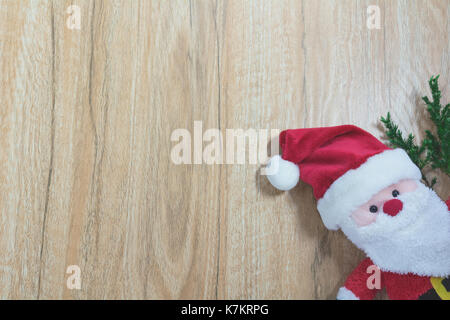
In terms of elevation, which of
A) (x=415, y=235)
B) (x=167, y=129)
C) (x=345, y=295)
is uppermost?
(x=167, y=129)

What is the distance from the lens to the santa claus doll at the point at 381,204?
2.22 ft

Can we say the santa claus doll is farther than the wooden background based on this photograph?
No

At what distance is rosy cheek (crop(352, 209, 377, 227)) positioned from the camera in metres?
0.69

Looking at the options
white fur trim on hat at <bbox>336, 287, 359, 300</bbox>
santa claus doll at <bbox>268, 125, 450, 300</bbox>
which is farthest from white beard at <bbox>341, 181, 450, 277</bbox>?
white fur trim on hat at <bbox>336, 287, 359, 300</bbox>

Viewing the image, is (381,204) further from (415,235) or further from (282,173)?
(282,173)

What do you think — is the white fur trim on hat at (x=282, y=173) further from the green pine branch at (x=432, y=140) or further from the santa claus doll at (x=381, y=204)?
the green pine branch at (x=432, y=140)

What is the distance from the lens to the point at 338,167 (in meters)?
0.71

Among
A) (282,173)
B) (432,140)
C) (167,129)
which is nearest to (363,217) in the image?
(282,173)

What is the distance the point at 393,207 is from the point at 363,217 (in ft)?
0.19

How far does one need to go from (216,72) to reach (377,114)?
39 centimetres

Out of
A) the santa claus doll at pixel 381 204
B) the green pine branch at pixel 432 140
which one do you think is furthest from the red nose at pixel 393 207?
the green pine branch at pixel 432 140

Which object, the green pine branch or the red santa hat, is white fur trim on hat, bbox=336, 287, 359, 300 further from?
the green pine branch

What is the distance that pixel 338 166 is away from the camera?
2.33ft
